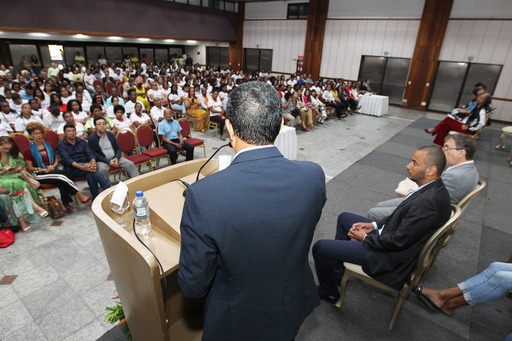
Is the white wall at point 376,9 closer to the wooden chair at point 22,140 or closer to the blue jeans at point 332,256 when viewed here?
the blue jeans at point 332,256

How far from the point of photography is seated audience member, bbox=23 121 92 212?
3447 millimetres

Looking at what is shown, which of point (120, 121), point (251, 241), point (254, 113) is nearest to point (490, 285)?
point (251, 241)

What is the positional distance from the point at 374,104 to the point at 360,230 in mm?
9103

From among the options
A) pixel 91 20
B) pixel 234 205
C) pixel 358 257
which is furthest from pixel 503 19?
pixel 91 20

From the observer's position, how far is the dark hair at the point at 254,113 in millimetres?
895

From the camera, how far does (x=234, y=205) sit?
812 millimetres

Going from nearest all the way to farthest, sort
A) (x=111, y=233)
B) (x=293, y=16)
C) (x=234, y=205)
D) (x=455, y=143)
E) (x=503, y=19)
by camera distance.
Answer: (x=234, y=205) < (x=111, y=233) < (x=455, y=143) < (x=503, y=19) < (x=293, y=16)

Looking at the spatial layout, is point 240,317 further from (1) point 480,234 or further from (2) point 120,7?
(2) point 120,7

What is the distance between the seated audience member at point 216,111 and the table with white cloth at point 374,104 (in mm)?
5635

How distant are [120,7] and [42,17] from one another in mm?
3009

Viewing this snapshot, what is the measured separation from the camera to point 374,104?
1011 centimetres

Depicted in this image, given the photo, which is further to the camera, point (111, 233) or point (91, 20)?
point (91, 20)

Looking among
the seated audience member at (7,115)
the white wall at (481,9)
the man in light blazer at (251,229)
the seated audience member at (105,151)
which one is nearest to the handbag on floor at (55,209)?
the seated audience member at (105,151)

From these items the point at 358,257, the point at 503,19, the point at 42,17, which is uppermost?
the point at 503,19
